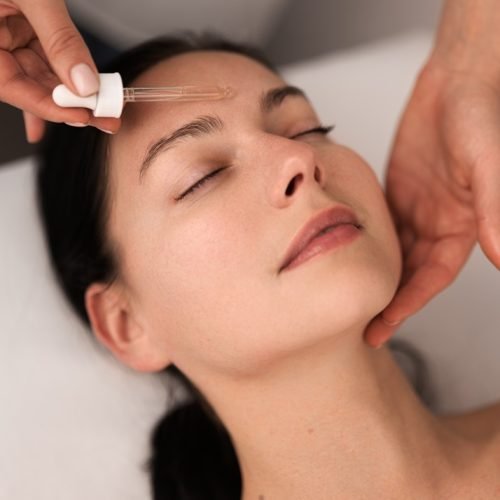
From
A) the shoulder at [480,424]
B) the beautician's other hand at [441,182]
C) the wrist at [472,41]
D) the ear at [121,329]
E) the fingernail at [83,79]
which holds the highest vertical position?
the wrist at [472,41]

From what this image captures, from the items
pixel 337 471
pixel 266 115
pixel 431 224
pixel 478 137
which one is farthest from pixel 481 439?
pixel 266 115

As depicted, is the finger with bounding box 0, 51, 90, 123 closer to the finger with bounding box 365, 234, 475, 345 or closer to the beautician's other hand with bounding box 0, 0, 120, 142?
the beautician's other hand with bounding box 0, 0, 120, 142

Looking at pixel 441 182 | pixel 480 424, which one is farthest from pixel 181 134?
pixel 480 424

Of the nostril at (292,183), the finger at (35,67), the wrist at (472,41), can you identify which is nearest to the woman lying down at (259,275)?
the nostril at (292,183)

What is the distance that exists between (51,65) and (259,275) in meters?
0.42

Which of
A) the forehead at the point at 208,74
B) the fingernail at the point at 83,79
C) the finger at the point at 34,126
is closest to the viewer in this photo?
the fingernail at the point at 83,79

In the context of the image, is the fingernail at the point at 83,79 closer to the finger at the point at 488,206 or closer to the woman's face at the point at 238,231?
the woman's face at the point at 238,231

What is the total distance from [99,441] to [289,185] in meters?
0.71

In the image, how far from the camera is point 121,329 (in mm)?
1319

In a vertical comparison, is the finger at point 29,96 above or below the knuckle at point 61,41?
below

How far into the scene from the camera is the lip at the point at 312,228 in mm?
1065

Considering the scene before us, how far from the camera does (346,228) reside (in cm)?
110

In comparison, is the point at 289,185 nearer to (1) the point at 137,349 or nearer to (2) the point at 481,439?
(1) the point at 137,349

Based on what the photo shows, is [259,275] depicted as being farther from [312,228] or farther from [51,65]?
[51,65]
